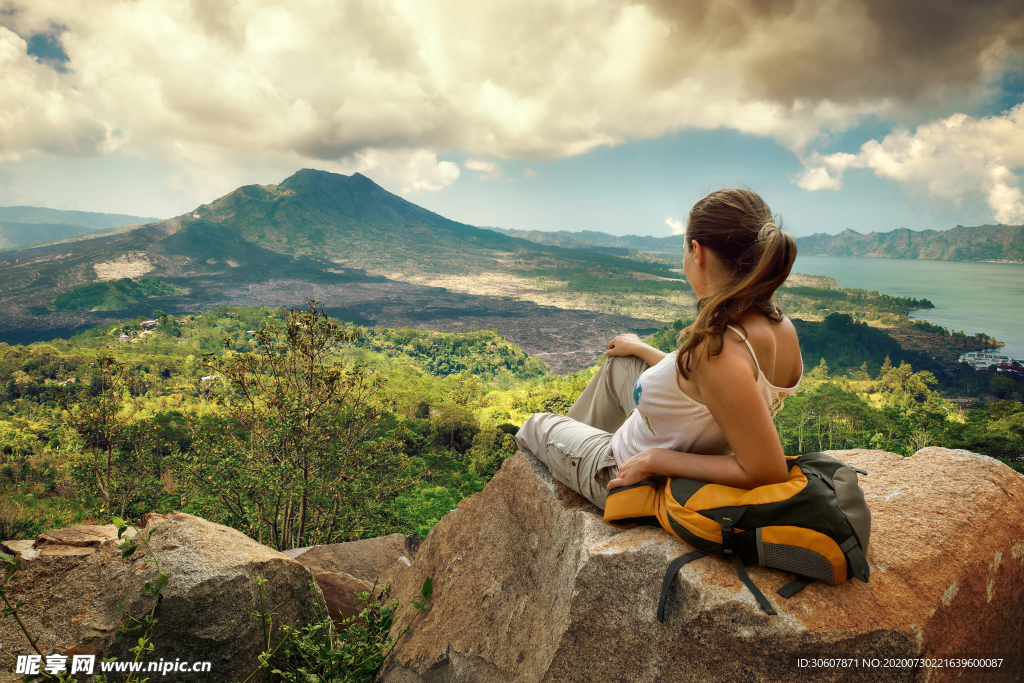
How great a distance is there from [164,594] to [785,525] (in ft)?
13.1

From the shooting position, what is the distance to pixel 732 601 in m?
2.21

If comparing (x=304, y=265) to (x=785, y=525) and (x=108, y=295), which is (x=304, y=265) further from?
(x=785, y=525)

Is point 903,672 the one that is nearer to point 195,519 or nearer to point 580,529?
point 580,529

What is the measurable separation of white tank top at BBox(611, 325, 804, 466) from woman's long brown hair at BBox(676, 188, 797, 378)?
7.5 inches

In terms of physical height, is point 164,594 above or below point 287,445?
above

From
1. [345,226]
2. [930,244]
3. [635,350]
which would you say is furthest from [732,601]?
[345,226]

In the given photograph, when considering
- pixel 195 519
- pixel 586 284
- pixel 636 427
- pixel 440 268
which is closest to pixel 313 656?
pixel 195 519

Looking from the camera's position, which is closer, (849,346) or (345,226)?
(849,346)

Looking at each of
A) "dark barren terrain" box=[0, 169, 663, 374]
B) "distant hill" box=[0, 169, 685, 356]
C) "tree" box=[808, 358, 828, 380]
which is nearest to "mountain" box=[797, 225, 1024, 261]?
"tree" box=[808, 358, 828, 380]

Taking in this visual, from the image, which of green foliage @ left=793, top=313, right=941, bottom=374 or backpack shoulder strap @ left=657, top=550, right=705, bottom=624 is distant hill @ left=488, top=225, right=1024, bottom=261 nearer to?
green foliage @ left=793, top=313, right=941, bottom=374

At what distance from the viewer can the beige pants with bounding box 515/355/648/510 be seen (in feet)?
10.4

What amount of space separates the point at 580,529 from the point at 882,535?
5.28ft

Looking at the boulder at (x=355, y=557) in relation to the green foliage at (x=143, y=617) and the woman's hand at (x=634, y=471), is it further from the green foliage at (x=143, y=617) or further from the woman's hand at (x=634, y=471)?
the woman's hand at (x=634, y=471)

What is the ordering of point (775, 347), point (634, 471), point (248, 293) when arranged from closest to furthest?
point (775, 347) → point (634, 471) → point (248, 293)
